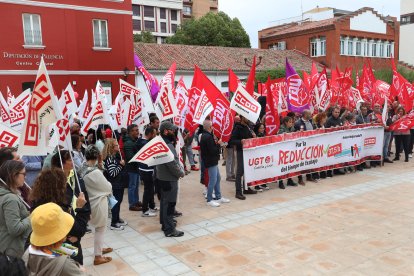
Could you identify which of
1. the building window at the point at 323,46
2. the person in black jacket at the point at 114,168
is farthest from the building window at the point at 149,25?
the person in black jacket at the point at 114,168

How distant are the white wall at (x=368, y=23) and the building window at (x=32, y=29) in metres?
29.3

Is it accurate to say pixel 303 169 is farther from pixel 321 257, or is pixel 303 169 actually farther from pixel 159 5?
pixel 159 5

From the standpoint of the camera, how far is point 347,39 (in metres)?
37.2

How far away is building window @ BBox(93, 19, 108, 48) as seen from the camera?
21.9m

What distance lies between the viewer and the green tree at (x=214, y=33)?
128 ft

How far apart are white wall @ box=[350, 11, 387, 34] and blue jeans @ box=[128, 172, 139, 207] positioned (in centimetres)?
3571

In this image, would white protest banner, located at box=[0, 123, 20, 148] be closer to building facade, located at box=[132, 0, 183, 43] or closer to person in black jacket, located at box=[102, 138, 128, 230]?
person in black jacket, located at box=[102, 138, 128, 230]

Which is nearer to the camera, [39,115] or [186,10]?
[39,115]

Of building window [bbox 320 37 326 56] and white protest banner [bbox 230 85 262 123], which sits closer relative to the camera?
white protest banner [bbox 230 85 262 123]

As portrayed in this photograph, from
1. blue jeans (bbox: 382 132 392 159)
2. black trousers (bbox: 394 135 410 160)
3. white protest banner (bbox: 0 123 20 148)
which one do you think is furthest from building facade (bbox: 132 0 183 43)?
white protest banner (bbox: 0 123 20 148)

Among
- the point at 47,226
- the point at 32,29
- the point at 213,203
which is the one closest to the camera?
the point at 47,226

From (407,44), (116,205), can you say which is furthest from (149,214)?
(407,44)

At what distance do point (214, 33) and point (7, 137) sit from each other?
3528 cm

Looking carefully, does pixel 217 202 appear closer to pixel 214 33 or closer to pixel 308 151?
pixel 308 151
